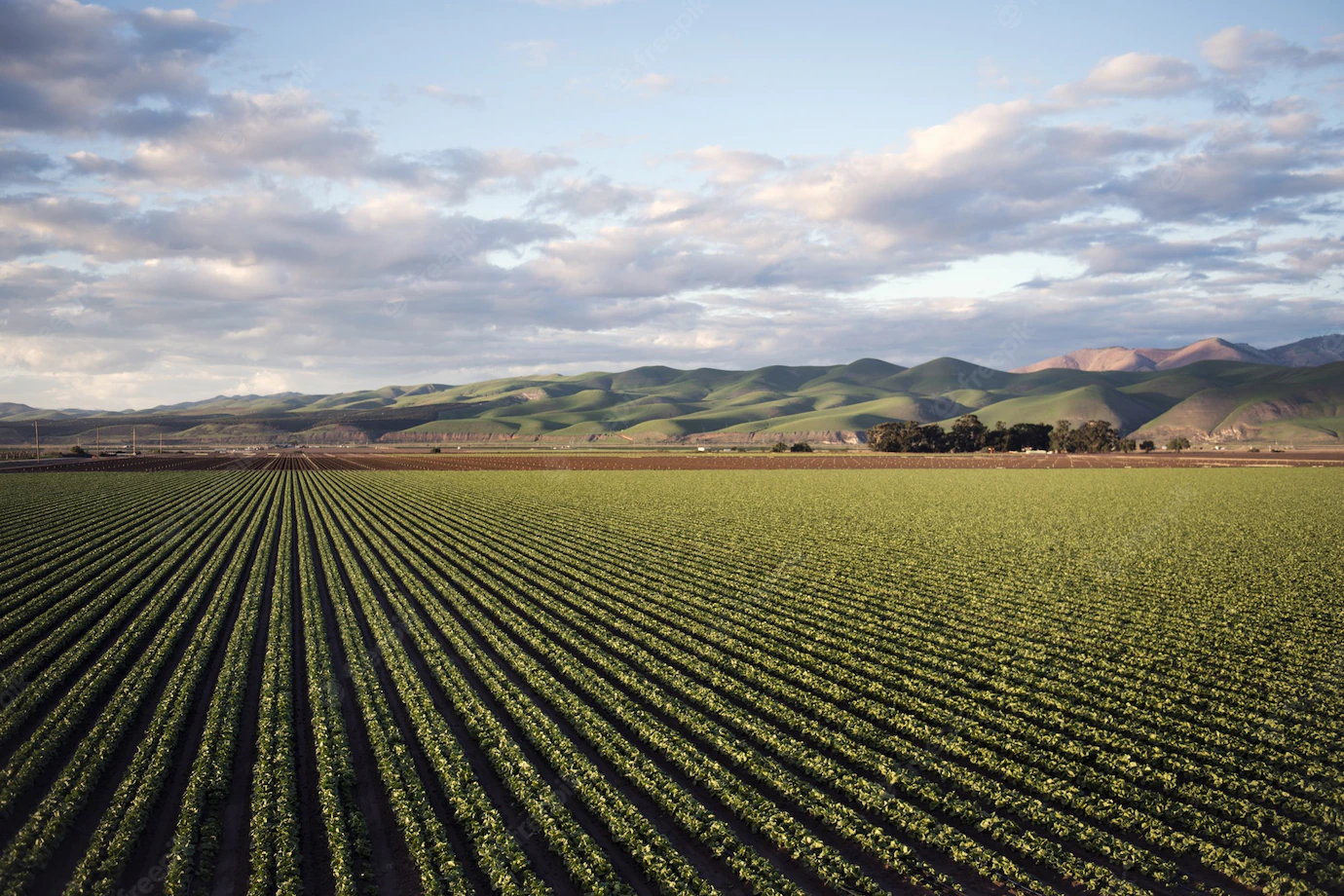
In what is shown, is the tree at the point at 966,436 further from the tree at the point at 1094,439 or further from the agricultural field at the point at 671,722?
the agricultural field at the point at 671,722

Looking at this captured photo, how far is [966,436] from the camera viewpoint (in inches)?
6526

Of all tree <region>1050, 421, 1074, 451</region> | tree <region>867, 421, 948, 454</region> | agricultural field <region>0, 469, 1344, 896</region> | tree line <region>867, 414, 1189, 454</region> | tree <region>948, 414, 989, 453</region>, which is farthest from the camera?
tree <region>1050, 421, 1074, 451</region>

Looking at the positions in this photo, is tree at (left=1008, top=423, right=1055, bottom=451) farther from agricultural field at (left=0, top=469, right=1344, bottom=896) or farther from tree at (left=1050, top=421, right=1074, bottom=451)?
agricultural field at (left=0, top=469, right=1344, bottom=896)

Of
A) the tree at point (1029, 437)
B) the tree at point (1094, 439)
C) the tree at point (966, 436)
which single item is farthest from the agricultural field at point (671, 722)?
the tree at point (1094, 439)

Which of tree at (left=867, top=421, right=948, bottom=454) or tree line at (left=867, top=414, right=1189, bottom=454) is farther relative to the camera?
tree line at (left=867, top=414, right=1189, bottom=454)

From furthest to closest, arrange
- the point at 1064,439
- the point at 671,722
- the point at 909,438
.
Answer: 1. the point at 1064,439
2. the point at 909,438
3. the point at 671,722

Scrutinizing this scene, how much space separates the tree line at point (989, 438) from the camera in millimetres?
161000

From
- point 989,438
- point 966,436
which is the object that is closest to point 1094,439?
point 989,438

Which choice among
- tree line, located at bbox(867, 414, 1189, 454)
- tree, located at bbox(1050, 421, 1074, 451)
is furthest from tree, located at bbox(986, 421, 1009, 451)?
tree, located at bbox(1050, 421, 1074, 451)

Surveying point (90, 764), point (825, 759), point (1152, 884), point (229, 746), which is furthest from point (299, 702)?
point (1152, 884)

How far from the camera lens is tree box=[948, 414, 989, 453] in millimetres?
164125

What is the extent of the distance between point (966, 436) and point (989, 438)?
580cm

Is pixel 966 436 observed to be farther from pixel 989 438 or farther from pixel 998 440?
pixel 998 440

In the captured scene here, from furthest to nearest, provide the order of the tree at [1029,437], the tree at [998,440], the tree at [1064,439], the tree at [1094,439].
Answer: the tree at [1029,437]
the tree at [1064,439]
the tree at [1094,439]
the tree at [998,440]
